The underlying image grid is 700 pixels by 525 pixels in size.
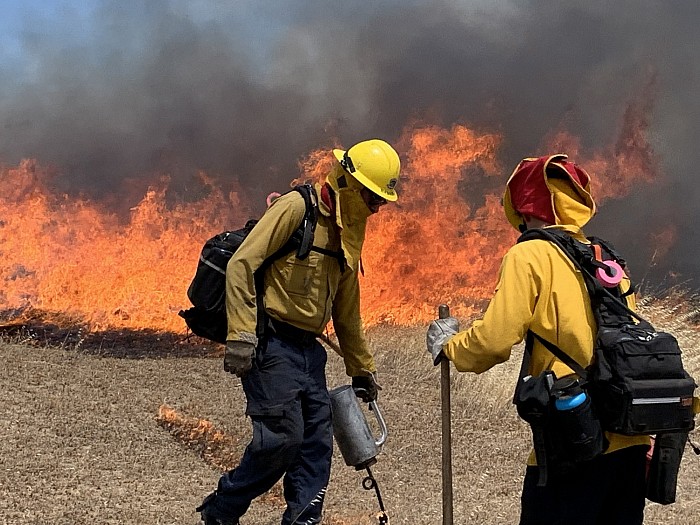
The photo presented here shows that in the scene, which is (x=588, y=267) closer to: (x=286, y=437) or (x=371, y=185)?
(x=371, y=185)

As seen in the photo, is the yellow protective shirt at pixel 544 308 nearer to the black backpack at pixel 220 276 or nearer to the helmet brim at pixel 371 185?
the helmet brim at pixel 371 185

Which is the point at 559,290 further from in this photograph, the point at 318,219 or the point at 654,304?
the point at 654,304

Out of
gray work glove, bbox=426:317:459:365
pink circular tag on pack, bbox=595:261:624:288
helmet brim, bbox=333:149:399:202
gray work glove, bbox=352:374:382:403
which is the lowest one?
gray work glove, bbox=352:374:382:403

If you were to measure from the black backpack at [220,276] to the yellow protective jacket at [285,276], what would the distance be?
0.12 ft

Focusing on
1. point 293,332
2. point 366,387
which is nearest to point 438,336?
point 293,332

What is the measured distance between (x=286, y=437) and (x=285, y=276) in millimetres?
805

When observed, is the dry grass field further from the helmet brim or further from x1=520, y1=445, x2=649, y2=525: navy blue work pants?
x1=520, y1=445, x2=649, y2=525: navy blue work pants

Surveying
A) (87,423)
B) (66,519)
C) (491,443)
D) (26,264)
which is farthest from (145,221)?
(66,519)

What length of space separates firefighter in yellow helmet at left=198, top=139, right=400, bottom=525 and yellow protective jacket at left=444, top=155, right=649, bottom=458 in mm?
1262

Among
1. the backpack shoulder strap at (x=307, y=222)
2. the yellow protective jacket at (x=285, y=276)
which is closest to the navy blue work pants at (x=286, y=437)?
the yellow protective jacket at (x=285, y=276)

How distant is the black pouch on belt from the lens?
2.98 meters

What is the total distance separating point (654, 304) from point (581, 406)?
8124mm

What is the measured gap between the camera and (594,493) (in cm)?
293

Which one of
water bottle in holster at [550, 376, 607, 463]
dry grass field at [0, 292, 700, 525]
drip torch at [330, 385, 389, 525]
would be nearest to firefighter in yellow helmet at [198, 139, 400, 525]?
drip torch at [330, 385, 389, 525]
